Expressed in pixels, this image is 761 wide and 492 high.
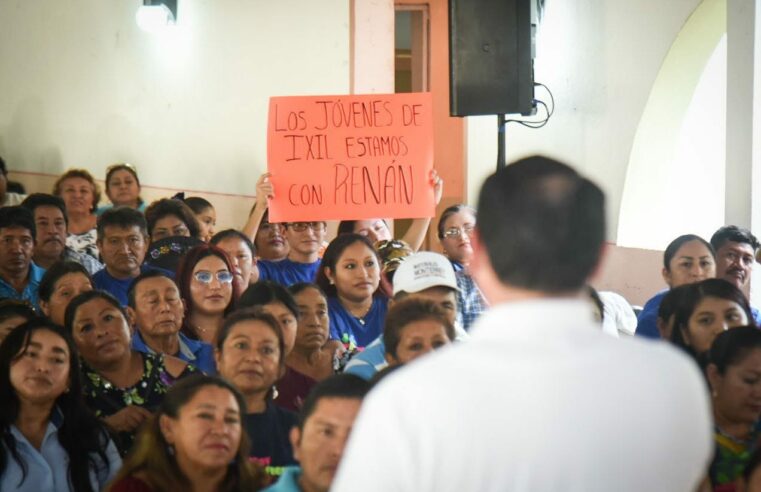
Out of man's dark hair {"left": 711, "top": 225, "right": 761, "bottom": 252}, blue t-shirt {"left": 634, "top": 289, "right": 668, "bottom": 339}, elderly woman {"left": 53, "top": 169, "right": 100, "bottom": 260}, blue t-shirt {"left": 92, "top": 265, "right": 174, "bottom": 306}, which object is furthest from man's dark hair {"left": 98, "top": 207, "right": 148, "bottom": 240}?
man's dark hair {"left": 711, "top": 225, "right": 761, "bottom": 252}

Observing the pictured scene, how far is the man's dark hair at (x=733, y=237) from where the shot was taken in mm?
5645

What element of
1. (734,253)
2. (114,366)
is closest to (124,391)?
(114,366)

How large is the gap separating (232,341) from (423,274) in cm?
102

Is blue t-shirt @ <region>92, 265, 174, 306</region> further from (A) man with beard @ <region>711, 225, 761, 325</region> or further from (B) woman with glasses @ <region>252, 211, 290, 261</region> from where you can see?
(A) man with beard @ <region>711, 225, 761, 325</region>

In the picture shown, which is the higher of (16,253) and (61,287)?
(16,253)

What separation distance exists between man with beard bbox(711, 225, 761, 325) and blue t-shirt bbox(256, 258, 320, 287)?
187 centimetres

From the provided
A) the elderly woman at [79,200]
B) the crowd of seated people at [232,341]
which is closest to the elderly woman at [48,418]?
the crowd of seated people at [232,341]

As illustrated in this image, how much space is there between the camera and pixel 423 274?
4.60 m

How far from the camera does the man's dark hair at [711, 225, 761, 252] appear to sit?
564cm

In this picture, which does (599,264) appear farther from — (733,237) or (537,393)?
(733,237)

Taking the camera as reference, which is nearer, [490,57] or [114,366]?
[114,366]

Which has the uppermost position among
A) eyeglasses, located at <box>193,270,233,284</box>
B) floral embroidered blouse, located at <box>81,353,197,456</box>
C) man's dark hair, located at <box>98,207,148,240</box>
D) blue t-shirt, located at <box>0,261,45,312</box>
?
man's dark hair, located at <box>98,207,148,240</box>

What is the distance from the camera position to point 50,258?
5773mm

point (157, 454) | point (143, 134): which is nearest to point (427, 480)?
point (157, 454)
